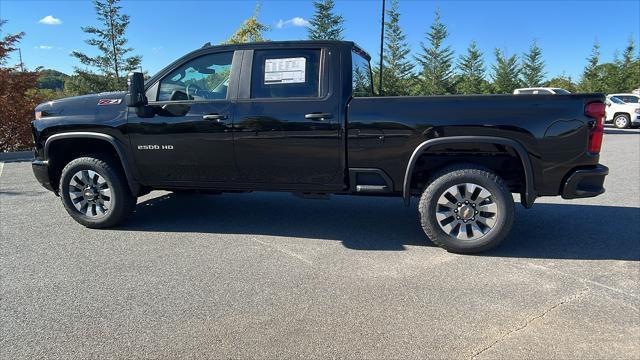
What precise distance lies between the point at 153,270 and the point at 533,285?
10.3ft

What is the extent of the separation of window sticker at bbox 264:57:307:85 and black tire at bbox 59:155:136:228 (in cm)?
206

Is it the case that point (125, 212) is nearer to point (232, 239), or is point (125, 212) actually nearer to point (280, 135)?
point (232, 239)

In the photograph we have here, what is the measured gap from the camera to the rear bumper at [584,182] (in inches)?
150

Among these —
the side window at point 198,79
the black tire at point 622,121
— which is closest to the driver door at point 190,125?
the side window at point 198,79

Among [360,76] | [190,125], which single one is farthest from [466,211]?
[190,125]

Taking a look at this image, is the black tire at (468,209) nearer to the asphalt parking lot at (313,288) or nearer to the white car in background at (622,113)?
the asphalt parking lot at (313,288)

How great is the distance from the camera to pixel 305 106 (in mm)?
4203

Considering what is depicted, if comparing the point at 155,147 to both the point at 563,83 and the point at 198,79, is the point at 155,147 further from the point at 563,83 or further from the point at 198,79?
the point at 563,83

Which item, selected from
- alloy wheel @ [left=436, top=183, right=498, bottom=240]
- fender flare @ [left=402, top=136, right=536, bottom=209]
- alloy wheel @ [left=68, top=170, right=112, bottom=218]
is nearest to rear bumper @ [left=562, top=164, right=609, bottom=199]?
fender flare @ [left=402, top=136, right=536, bottom=209]

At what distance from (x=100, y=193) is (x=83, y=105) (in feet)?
3.28

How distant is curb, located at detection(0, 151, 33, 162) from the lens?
11750mm

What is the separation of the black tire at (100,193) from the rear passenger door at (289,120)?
148 cm

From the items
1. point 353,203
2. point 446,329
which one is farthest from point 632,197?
point 446,329

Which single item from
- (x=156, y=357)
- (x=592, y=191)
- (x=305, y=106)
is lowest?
(x=156, y=357)
